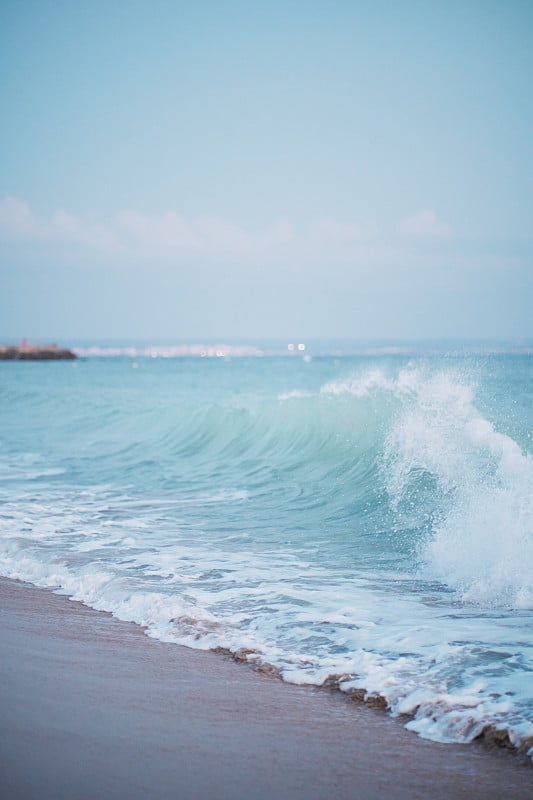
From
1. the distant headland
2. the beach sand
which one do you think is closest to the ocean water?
the beach sand

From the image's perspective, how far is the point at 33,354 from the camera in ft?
324

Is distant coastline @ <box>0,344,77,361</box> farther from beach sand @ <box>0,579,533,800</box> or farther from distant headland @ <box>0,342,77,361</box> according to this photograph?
beach sand @ <box>0,579,533,800</box>

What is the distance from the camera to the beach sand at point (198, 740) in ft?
9.28

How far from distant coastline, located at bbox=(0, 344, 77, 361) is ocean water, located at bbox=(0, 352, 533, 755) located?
8523 centimetres

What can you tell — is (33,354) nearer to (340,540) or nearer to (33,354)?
(33,354)

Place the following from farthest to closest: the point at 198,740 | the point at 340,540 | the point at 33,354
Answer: the point at 33,354 < the point at 340,540 < the point at 198,740

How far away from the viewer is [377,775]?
9.73ft

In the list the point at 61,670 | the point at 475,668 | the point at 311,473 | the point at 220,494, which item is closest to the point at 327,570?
the point at 475,668

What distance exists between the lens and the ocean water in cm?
423

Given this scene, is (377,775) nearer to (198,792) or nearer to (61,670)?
(198,792)

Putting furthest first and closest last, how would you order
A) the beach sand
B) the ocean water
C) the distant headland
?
the distant headland < the ocean water < the beach sand

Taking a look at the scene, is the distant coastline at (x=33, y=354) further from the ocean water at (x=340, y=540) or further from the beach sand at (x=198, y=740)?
the beach sand at (x=198, y=740)

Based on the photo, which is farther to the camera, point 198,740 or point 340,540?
point 340,540

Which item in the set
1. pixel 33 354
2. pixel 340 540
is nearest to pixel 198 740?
pixel 340 540
